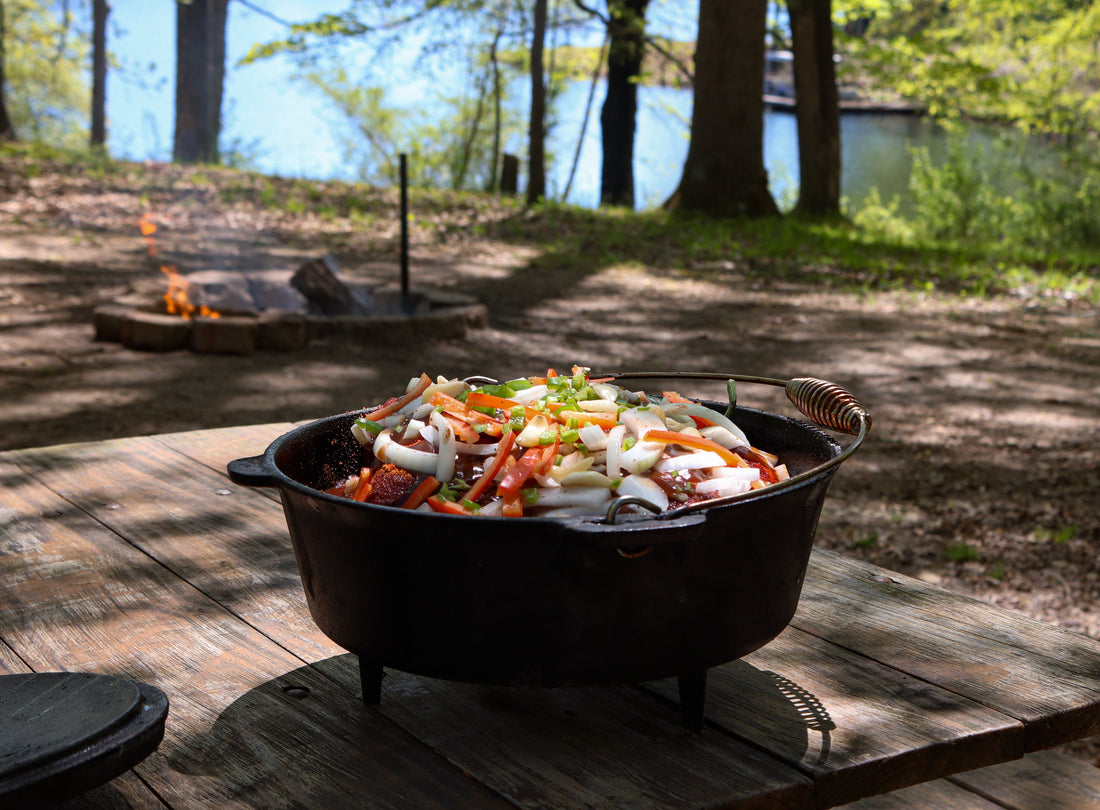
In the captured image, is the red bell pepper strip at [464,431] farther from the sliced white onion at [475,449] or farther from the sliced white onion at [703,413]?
the sliced white onion at [703,413]

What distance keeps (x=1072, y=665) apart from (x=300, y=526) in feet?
4.23

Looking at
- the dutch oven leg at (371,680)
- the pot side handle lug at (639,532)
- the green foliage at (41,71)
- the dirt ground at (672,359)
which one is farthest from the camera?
the green foliage at (41,71)

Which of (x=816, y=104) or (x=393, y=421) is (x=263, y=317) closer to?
(x=393, y=421)

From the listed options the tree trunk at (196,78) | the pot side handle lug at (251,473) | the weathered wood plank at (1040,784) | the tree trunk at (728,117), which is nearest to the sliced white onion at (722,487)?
the pot side handle lug at (251,473)

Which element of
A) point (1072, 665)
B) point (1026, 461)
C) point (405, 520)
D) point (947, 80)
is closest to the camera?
point (405, 520)

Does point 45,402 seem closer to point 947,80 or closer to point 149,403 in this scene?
point 149,403

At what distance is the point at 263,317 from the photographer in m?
6.57

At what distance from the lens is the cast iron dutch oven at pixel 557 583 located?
119 cm

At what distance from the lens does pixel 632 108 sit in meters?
16.6

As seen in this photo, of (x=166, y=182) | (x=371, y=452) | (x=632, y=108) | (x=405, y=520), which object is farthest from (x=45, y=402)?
(x=632, y=108)

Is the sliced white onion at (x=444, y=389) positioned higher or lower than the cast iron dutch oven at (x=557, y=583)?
higher

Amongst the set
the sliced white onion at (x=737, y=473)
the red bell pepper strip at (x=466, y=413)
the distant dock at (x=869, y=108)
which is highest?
the distant dock at (x=869, y=108)

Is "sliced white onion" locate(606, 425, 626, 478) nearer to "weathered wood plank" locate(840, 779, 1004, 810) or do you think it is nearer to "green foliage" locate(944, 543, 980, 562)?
"weathered wood plank" locate(840, 779, 1004, 810)

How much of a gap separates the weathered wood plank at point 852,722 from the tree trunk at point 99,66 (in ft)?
70.3
